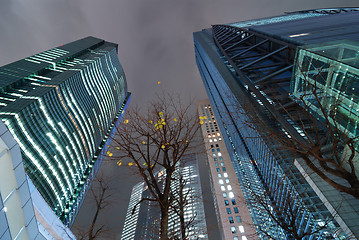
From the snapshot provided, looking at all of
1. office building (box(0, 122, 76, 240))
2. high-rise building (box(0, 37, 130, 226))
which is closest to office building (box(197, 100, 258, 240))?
office building (box(0, 122, 76, 240))

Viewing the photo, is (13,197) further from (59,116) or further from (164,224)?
(59,116)

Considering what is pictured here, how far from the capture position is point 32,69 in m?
89.9

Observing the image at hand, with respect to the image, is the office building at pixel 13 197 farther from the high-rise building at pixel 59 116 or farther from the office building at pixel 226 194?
the office building at pixel 226 194

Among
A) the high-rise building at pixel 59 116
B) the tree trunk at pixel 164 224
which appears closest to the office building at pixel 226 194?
the tree trunk at pixel 164 224

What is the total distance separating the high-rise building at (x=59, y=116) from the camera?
6290 cm

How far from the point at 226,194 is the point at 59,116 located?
240 ft

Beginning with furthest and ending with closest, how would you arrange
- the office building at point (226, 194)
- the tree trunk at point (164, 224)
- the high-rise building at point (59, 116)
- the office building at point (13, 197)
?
the high-rise building at point (59, 116), the office building at point (226, 194), the office building at point (13, 197), the tree trunk at point (164, 224)

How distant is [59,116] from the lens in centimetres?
7725

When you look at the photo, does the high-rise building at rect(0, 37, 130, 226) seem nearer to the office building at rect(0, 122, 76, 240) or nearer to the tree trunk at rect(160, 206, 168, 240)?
the office building at rect(0, 122, 76, 240)

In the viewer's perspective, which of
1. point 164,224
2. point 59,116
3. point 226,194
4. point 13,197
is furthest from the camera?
point 59,116

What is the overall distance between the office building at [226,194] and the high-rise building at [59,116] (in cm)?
3909

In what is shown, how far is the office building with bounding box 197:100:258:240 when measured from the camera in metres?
50.3

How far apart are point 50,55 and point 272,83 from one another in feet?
417

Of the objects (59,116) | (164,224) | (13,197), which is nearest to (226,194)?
(164,224)
